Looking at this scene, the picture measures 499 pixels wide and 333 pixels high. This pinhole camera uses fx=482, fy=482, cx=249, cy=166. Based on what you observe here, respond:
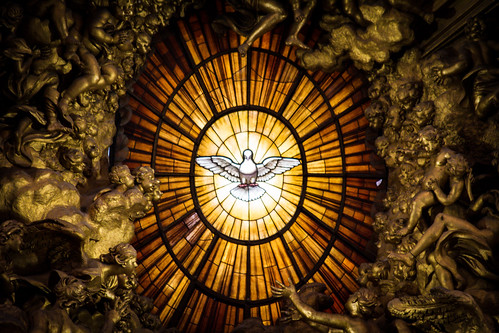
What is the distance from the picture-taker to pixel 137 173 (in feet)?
19.6

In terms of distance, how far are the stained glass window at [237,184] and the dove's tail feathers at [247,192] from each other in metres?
0.05

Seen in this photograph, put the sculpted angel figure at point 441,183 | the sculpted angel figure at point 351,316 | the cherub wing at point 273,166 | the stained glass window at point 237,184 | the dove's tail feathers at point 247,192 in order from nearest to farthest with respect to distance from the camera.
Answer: the sculpted angel figure at point 441,183, the sculpted angel figure at point 351,316, the stained glass window at point 237,184, the cherub wing at point 273,166, the dove's tail feathers at point 247,192

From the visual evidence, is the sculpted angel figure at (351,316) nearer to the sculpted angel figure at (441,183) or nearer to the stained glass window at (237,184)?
the sculpted angel figure at (441,183)

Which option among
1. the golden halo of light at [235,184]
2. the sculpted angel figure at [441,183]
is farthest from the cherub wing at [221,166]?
the sculpted angel figure at [441,183]

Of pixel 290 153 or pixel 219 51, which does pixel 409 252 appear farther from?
pixel 219 51

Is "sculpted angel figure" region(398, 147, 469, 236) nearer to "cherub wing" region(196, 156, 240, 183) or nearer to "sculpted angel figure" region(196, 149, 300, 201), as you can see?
"sculpted angel figure" region(196, 149, 300, 201)

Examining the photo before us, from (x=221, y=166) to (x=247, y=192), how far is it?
22.6 inches

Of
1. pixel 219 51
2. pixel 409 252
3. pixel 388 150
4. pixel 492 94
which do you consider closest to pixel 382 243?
pixel 409 252

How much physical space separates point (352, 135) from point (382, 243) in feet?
5.78

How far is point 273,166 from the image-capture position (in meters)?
7.18

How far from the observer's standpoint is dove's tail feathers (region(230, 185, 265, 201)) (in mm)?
7262

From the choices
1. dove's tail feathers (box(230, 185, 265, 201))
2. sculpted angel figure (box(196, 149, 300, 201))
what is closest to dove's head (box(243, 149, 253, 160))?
sculpted angel figure (box(196, 149, 300, 201))

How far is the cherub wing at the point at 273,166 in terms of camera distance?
7.16 m

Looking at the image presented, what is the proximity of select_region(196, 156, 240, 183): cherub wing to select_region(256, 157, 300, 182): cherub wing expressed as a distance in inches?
13.8
